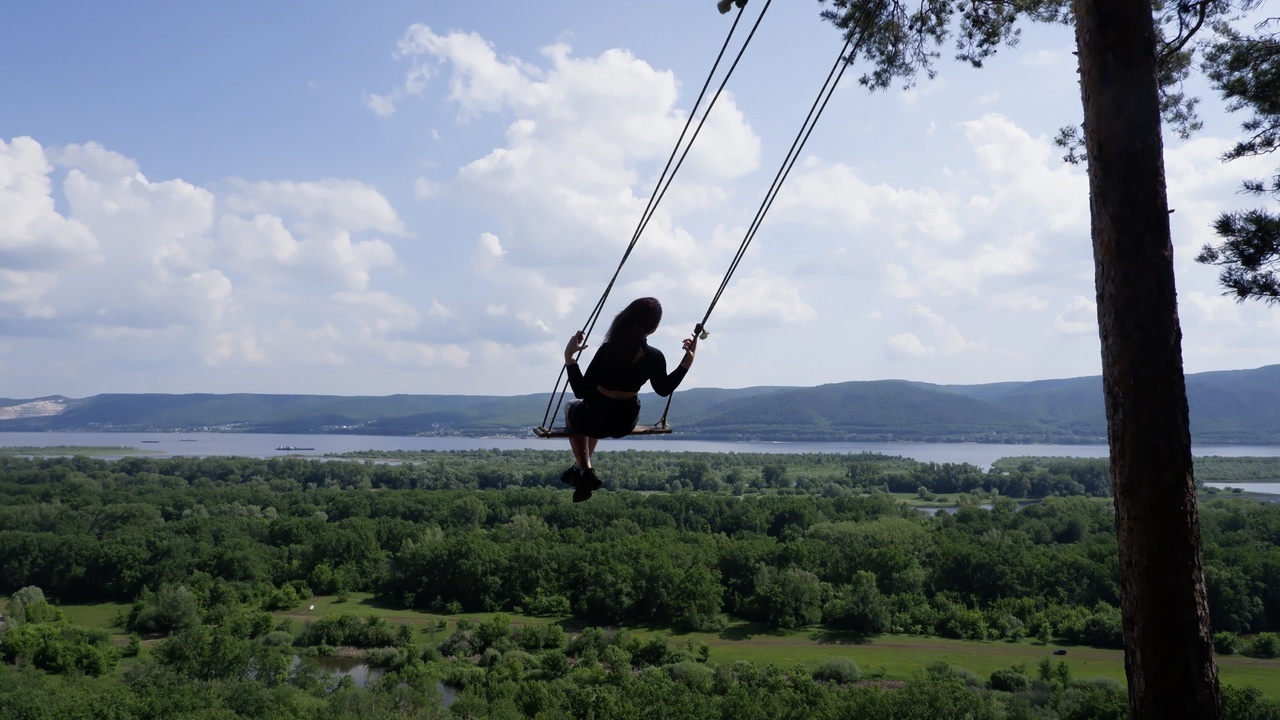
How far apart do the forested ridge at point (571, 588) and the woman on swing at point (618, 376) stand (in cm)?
1819

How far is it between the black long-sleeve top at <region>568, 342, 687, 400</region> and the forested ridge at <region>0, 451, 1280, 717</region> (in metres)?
18.4

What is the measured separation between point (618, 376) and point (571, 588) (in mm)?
40831

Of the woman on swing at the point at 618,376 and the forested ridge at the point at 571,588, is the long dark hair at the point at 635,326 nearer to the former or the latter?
the woman on swing at the point at 618,376

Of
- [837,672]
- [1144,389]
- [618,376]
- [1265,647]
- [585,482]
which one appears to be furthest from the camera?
[1265,647]

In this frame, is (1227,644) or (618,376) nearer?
(618,376)

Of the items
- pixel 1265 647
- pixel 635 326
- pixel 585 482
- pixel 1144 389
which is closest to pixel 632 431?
pixel 585 482

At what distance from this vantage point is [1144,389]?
12.8 ft

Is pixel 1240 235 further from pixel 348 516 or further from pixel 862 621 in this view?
pixel 348 516

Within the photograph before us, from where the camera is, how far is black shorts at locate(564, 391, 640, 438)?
18.9ft

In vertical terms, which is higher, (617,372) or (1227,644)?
(617,372)

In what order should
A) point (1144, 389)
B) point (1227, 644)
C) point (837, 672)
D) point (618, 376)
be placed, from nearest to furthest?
point (1144, 389) < point (618, 376) < point (837, 672) < point (1227, 644)

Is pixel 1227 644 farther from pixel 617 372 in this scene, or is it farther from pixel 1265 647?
pixel 617 372

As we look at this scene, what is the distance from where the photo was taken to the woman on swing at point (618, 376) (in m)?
5.65

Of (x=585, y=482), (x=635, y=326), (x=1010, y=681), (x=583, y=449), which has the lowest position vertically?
(x=1010, y=681)
